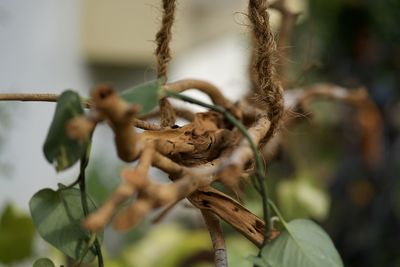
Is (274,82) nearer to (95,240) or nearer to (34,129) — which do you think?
(95,240)

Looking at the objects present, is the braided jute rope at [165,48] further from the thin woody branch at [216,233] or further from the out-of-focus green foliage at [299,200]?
the out-of-focus green foliage at [299,200]

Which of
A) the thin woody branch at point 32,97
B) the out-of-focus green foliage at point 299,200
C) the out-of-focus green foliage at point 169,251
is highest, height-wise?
the thin woody branch at point 32,97

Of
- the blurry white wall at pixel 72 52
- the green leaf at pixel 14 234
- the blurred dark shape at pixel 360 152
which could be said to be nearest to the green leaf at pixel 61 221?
the blurry white wall at pixel 72 52

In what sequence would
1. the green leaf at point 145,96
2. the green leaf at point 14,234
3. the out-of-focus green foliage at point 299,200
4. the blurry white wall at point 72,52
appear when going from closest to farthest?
the green leaf at point 145,96 < the green leaf at point 14,234 < the out-of-focus green foliage at point 299,200 < the blurry white wall at point 72,52

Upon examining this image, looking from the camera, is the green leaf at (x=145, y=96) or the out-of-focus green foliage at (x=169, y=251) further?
the out-of-focus green foliage at (x=169, y=251)

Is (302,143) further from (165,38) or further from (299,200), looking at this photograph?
(165,38)

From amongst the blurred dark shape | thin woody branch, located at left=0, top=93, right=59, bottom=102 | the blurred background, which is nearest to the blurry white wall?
the blurred background

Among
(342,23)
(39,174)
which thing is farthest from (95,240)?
(342,23)

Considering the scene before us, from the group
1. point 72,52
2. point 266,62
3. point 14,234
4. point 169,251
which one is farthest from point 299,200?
point 72,52
